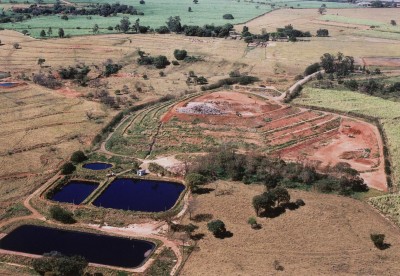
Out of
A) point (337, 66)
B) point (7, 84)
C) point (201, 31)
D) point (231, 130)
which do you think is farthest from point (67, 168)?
point (201, 31)

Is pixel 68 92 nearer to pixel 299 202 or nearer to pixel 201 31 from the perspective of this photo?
pixel 299 202

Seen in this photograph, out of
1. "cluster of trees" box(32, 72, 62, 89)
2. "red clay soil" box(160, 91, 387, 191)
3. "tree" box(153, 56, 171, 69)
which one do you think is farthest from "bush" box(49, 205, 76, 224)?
"tree" box(153, 56, 171, 69)

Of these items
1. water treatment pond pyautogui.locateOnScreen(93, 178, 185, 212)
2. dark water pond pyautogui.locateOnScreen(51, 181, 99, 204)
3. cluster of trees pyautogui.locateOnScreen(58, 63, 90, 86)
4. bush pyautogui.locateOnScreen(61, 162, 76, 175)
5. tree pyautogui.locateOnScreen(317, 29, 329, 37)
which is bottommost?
water treatment pond pyautogui.locateOnScreen(93, 178, 185, 212)

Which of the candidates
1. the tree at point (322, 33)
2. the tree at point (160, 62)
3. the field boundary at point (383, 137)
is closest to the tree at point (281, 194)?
the field boundary at point (383, 137)

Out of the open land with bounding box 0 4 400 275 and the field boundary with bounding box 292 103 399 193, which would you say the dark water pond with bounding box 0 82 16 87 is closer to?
the open land with bounding box 0 4 400 275

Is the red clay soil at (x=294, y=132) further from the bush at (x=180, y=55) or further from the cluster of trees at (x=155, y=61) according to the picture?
the bush at (x=180, y=55)
